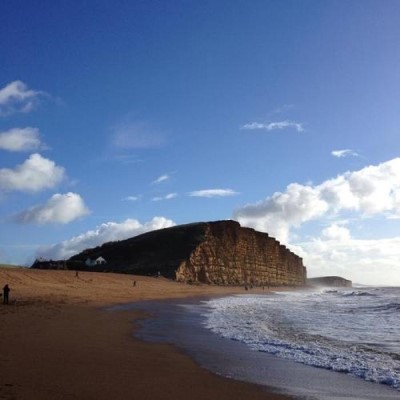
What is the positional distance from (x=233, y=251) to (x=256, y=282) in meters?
13.0

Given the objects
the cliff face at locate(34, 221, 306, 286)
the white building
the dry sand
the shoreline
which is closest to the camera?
the dry sand

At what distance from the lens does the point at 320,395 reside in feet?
24.1

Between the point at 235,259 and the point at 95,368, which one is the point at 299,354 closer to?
the point at 95,368

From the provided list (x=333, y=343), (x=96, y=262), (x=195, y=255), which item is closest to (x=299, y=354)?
(x=333, y=343)

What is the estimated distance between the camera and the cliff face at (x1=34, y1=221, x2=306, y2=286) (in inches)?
3152

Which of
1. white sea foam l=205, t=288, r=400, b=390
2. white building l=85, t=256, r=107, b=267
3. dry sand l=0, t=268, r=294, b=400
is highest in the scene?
white building l=85, t=256, r=107, b=267

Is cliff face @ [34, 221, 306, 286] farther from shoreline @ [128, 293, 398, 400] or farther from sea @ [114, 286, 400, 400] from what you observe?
shoreline @ [128, 293, 398, 400]

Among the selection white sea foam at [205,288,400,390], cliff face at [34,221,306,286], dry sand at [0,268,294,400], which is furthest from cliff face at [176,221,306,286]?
dry sand at [0,268,294,400]

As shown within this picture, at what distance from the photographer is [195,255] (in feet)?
279

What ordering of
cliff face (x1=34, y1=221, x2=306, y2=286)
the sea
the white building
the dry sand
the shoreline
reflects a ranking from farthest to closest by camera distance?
the white building → cliff face (x1=34, y1=221, x2=306, y2=286) → the sea → the shoreline → the dry sand

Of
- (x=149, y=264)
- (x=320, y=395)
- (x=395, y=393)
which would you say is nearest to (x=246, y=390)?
(x=320, y=395)

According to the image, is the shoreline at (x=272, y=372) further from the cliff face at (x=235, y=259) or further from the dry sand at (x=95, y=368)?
the cliff face at (x=235, y=259)

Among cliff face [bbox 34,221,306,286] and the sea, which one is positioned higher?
cliff face [bbox 34,221,306,286]

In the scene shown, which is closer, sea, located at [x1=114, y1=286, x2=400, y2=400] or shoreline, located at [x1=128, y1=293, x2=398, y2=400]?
shoreline, located at [x1=128, y1=293, x2=398, y2=400]
